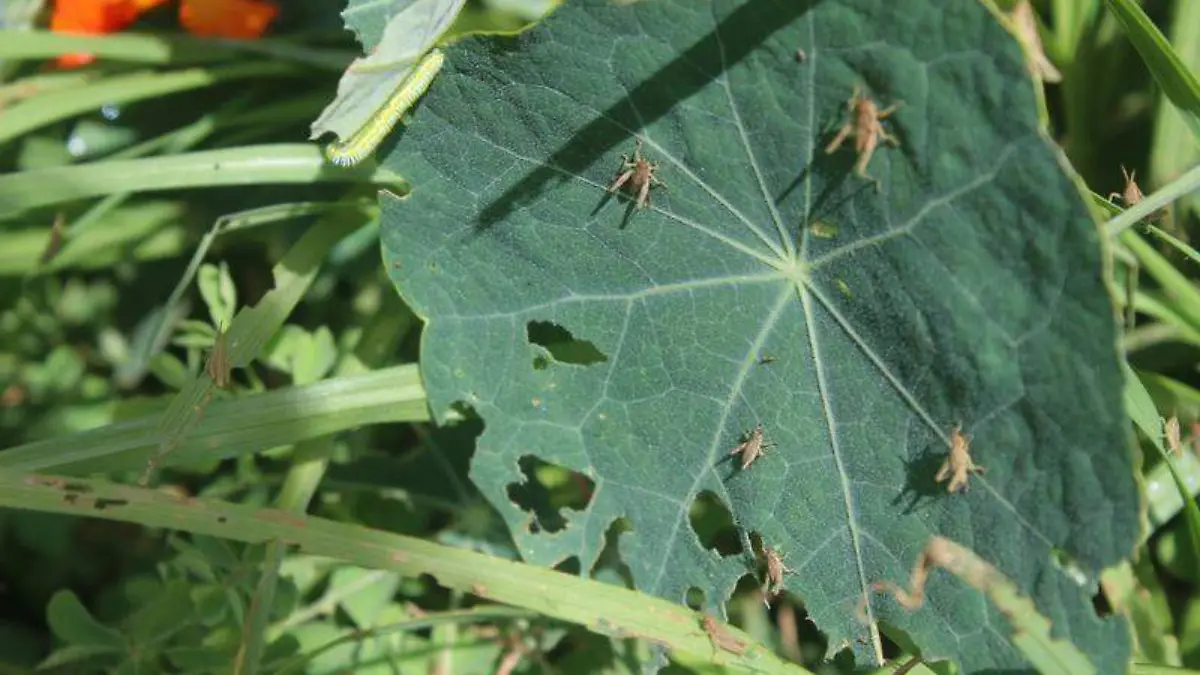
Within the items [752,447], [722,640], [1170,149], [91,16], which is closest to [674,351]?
[752,447]

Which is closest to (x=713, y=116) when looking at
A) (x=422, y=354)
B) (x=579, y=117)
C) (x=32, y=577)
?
(x=579, y=117)

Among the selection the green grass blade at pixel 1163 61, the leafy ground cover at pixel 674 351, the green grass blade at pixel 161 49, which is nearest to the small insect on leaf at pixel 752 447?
the leafy ground cover at pixel 674 351

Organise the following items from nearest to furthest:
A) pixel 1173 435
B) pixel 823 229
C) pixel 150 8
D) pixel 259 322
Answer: pixel 823 229
pixel 1173 435
pixel 259 322
pixel 150 8

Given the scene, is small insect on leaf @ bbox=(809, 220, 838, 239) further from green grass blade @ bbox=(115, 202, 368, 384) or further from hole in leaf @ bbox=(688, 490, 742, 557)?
green grass blade @ bbox=(115, 202, 368, 384)

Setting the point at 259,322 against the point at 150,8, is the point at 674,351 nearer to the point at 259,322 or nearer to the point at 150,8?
the point at 259,322

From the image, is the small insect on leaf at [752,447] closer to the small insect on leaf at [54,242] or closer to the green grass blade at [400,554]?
the green grass blade at [400,554]

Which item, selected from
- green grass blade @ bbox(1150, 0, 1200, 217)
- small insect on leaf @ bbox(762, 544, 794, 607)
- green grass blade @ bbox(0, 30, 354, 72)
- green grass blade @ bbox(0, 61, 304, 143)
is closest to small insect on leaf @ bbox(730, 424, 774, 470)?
small insect on leaf @ bbox(762, 544, 794, 607)
